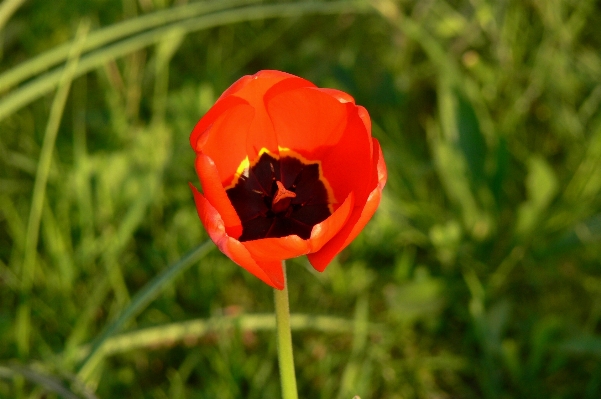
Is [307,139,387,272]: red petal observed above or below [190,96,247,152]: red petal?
below

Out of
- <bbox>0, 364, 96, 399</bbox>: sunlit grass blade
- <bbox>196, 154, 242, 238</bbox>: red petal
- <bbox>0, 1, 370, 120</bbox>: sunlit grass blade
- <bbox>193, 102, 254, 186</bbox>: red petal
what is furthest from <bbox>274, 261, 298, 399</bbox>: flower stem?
<bbox>0, 1, 370, 120</bbox>: sunlit grass blade

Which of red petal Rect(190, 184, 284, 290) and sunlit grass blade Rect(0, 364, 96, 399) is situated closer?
red petal Rect(190, 184, 284, 290)

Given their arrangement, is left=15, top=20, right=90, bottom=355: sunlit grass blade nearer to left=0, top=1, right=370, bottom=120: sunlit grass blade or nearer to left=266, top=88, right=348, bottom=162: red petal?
left=0, top=1, right=370, bottom=120: sunlit grass blade

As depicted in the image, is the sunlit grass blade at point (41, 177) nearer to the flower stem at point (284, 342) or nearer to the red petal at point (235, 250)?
the red petal at point (235, 250)

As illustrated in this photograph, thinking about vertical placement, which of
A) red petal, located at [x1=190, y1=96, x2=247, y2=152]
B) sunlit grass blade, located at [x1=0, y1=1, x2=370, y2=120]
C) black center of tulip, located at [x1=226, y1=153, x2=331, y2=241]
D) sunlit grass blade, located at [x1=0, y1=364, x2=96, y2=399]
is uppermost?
red petal, located at [x1=190, y1=96, x2=247, y2=152]

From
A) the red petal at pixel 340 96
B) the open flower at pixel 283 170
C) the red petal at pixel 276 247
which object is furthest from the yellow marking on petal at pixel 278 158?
the red petal at pixel 276 247

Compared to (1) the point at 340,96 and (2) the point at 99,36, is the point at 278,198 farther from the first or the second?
(2) the point at 99,36

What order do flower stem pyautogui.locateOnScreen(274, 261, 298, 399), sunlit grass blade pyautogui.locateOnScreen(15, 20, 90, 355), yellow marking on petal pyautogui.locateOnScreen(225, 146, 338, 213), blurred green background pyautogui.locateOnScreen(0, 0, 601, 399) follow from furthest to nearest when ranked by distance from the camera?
blurred green background pyautogui.locateOnScreen(0, 0, 601, 399) → sunlit grass blade pyautogui.locateOnScreen(15, 20, 90, 355) → yellow marking on petal pyautogui.locateOnScreen(225, 146, 338, 213) → flower stem pyautogui.locateOnScreen(274, 261, 298, 399)
